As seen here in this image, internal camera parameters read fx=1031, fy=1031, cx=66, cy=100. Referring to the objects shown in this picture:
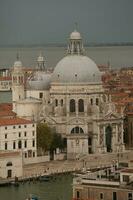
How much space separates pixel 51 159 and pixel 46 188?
613 cm

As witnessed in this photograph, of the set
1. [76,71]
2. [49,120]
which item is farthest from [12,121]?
[76,71]

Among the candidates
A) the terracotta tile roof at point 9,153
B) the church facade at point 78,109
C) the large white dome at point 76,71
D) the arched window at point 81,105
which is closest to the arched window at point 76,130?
the church facade at point 78,109

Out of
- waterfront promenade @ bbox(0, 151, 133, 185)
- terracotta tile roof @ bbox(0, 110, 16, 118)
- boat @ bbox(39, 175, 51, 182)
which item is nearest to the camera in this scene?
boat @ bbox(39, 175, 51, 182)

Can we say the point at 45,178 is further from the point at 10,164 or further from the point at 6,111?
the point at 6,111

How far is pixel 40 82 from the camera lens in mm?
34625

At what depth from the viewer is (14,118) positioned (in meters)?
30.4

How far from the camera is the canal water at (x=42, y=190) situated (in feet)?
75.5

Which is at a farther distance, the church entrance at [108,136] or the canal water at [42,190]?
the church entrance at [108,136]

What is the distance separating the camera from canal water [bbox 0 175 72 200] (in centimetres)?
2300

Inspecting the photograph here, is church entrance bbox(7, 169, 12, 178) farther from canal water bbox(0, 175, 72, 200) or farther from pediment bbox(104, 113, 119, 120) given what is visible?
pediment bbox(104, 113, 119, 120)

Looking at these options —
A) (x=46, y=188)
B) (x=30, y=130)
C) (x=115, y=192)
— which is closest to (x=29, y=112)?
(x=30, y=130)

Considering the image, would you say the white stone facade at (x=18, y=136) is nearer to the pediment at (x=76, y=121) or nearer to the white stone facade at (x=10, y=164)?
the pediment at (x=76, y=121)

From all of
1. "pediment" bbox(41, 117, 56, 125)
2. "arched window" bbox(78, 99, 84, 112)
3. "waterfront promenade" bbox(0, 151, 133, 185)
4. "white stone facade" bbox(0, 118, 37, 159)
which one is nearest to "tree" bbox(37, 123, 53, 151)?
"white stone facade" bbox(0, 118, 37, 159)

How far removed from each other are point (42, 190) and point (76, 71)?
9.31 meters
